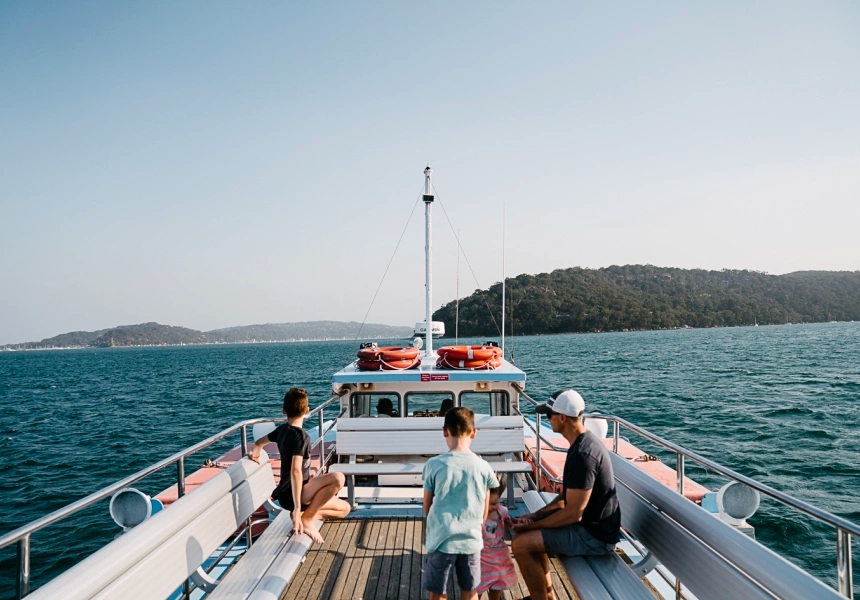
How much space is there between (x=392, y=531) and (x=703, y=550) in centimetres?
354

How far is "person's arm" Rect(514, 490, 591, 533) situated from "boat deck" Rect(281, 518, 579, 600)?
109 centimetres

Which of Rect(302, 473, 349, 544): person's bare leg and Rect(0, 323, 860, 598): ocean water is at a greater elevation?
Rect(302, 473, 349, 544): person's bare leg

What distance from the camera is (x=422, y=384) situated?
834 cm

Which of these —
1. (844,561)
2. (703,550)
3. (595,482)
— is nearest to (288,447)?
(595,482)

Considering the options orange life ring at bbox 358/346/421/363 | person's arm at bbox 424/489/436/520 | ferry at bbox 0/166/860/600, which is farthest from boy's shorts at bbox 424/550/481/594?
orange life ring at bbox 358/346/421/363

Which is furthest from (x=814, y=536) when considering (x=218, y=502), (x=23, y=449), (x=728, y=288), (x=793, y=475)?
(x=728, y=288)

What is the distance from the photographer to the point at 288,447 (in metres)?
4.77

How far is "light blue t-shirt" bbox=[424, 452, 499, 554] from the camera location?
3.51m

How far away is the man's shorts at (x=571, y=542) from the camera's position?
12.6 feet

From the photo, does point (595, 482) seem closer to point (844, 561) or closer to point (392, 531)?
point (844, 561)

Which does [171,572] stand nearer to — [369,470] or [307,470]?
[307,470]

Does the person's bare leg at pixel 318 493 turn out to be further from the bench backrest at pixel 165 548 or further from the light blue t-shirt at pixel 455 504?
the light blue t-shirt at pixel 455 504

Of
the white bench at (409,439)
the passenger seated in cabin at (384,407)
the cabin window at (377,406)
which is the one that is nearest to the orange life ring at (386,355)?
the cabin window at (377,406)

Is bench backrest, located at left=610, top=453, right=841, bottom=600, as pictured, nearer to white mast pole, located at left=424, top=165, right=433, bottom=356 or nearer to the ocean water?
white mast pole, located at left=424, top=165, right=433, bottom=356
